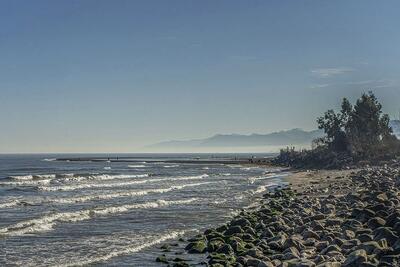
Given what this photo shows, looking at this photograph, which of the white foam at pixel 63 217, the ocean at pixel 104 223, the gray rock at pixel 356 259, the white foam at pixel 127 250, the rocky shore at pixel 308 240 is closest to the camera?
the gray rock at pixel 356 259

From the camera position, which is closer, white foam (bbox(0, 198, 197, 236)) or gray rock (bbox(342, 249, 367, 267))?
gray rock (bbox(342, 249, 367, 267))

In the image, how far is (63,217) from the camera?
3319cm

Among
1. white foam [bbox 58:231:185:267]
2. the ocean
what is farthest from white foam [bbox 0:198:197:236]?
white foam [bbox 58:231:185:267]

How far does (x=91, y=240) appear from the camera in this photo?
25406mm

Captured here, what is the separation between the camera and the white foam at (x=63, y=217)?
1116 inches

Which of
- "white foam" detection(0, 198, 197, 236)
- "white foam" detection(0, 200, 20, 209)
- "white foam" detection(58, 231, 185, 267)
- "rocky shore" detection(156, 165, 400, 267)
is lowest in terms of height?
"white foam" detection(58, 231, 185, 267)

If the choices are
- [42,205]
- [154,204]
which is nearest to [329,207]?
[154,204]

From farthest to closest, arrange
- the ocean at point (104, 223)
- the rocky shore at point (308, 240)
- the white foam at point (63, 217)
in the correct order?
the white foam at point (63, 217)
the ocean at point (104, 223)
the rocky shore at point (308, 240)

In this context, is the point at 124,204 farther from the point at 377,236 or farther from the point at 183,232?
the point at 377,236

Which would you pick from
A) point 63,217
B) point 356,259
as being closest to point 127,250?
point 356,259

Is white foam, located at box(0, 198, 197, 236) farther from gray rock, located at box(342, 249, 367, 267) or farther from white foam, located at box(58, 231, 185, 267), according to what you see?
gray rock, located at box(342, 249, 367, 267)

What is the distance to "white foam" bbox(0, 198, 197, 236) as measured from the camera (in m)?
28.3

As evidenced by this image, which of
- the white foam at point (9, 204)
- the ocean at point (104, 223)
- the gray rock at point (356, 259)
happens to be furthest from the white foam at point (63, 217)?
the gray rock at point (356, 259)

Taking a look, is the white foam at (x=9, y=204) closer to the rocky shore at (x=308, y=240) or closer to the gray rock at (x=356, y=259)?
the rocky shore at (x=308, y=240)
